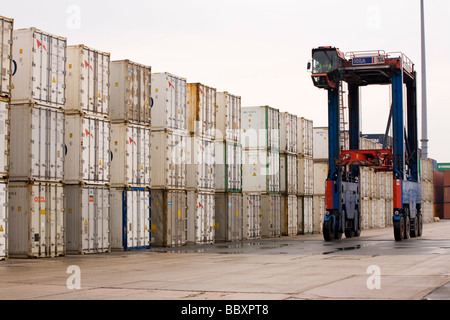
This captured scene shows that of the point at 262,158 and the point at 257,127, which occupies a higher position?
the point at 257,127

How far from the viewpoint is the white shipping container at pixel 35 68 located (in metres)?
24.2

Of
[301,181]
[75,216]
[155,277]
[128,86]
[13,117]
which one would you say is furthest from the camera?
[301,181]

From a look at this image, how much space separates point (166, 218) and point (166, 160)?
2.65m

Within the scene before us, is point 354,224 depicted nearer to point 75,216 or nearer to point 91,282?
point 75,216

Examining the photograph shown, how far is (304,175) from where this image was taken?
151ft

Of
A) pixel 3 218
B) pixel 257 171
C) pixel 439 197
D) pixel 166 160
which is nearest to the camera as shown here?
pixel 3 218

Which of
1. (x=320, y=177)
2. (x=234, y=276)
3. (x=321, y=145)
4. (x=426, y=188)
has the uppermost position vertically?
(x=321, y=145)

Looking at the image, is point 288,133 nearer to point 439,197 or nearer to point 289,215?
point 289,215

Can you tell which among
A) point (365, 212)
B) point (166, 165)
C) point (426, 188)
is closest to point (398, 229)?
point (166, 165)

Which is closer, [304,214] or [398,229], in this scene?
[398,229]

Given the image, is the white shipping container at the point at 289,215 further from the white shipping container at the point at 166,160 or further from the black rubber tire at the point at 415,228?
the white shipping container at the point at 166,160

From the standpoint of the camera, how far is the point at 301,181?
45.9 metres

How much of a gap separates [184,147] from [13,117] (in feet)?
32.0
